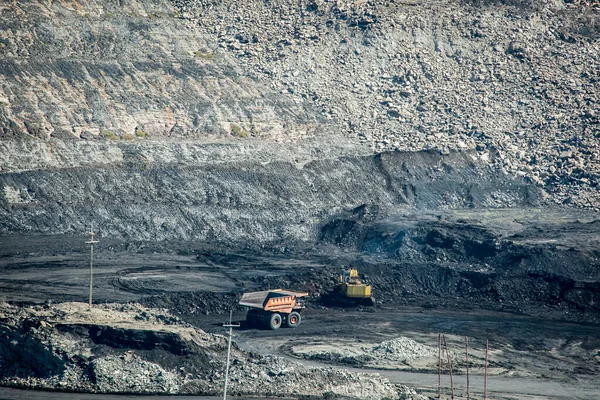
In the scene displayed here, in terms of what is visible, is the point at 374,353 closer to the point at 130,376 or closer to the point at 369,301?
the point at 369,301

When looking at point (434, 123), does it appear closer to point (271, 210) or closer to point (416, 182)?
point (416, 182)

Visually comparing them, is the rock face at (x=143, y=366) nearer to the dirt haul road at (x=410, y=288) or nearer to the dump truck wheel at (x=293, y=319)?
the dirt haul road at (x=410, y=288)

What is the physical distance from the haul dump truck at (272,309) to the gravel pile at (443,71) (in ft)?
79.5

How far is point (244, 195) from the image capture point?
49969mm

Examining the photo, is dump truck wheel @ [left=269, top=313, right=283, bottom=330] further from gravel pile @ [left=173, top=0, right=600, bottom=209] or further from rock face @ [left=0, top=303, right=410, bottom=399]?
gravel pile @ [left=173, top=0, right=600, bottom=209]

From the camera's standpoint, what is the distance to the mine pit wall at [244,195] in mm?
45625

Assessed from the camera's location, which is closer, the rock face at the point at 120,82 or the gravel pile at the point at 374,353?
the gravel pile at the point at 374,353

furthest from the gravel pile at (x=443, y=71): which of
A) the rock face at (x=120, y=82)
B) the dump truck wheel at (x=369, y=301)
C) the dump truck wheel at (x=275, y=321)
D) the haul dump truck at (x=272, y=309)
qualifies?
the dump truck wheel at (x=275, y=321)

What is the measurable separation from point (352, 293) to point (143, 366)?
1309cm

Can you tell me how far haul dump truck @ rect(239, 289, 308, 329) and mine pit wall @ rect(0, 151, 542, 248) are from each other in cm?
1256

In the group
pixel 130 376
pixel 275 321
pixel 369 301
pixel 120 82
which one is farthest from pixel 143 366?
pixel 120 82

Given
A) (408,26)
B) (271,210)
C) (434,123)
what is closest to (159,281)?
(271,210)

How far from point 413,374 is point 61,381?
11297mm

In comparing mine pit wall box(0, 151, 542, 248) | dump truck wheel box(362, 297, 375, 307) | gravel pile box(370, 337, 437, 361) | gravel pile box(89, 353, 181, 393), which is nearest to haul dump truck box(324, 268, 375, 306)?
dump truck wheel box(362, 297, 375, 307)
